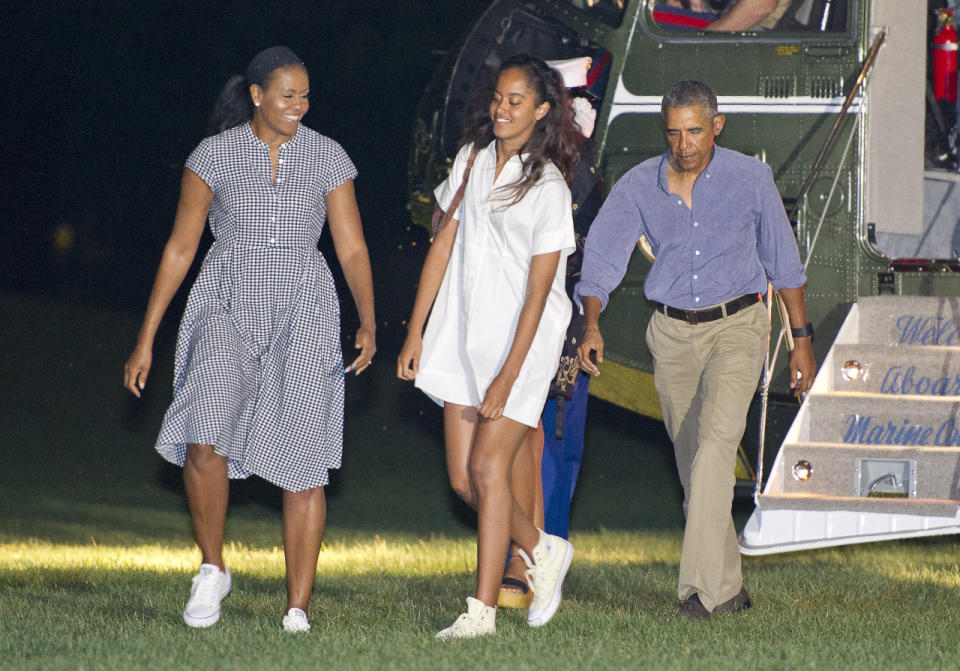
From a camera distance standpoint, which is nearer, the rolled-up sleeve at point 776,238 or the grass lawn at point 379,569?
the grass lawn at point 379,569

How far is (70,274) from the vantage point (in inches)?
648

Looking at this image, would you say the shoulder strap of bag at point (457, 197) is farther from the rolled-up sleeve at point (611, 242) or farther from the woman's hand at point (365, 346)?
the rolled-up sleeve at point (611, 242)

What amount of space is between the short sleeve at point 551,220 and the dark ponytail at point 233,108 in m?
1.17

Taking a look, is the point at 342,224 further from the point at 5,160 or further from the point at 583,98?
the point at 5,160

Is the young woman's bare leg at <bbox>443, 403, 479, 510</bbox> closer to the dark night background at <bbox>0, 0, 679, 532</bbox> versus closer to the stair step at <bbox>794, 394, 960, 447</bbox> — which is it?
the stair step at <bbox>794, 394, 960, 447</bbox>

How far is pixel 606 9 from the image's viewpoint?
24.6 feet

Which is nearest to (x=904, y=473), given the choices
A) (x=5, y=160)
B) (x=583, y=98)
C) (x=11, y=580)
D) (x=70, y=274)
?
(x=583, y=98)

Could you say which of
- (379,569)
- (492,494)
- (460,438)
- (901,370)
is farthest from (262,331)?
(901,370)

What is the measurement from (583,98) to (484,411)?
6.63 ft

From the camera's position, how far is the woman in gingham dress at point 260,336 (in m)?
4.68

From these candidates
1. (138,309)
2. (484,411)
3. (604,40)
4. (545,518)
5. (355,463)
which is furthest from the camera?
(138,309)

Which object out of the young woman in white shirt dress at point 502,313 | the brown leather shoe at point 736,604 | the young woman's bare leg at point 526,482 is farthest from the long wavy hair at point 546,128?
the brown leather shoe at point 736,604

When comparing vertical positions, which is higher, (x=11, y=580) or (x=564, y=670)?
(x=564, y=670)

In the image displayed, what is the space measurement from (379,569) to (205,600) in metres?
2.01
